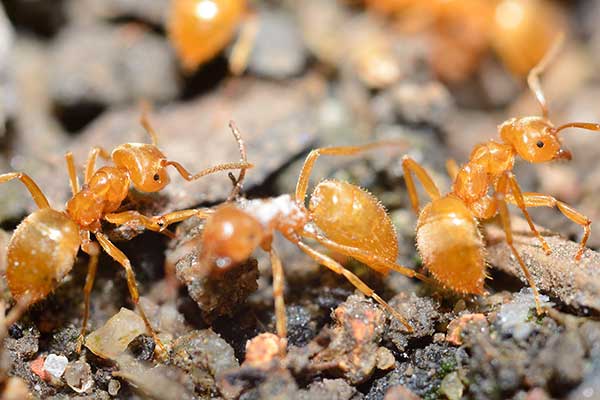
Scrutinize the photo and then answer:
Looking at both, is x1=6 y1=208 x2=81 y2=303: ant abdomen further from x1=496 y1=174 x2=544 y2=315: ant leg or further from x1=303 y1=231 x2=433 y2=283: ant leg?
x1=496 y1=174 x2=544 y2=315: ant leg

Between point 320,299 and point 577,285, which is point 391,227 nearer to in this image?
point 320,299

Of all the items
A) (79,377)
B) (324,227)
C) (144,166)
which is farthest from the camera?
(144,166)

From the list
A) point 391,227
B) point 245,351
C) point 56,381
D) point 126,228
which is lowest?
point 56,381

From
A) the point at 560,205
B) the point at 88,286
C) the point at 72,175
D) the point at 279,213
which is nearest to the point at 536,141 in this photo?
the point at 560,205

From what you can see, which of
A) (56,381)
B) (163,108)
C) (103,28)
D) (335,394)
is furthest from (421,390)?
(103,28)

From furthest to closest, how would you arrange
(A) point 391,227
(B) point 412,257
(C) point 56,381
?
(B) point 412,257
(A) point 391,227
(C) point 56,381

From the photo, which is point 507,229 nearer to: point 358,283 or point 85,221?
point 358,283
